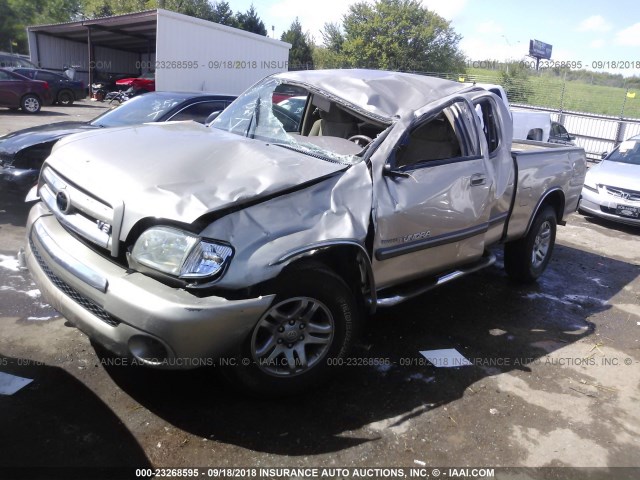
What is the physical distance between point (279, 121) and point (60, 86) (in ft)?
63.3

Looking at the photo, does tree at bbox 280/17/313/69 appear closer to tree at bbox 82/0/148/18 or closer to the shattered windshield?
tree at bbox 82/0/148/18

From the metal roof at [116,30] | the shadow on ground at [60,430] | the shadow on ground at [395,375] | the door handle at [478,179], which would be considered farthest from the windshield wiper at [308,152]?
the metal roof at [116,30]

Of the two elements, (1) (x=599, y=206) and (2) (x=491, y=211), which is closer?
(2) (x=491, y=211)

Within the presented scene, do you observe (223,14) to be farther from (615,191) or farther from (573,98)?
(615,191)

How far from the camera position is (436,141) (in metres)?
4.17

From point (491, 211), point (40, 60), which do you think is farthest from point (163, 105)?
point (40, 60)

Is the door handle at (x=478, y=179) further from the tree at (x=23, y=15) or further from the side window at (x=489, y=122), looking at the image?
the tree at (x=23, y=15)

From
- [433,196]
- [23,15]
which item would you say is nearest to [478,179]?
[433,196]

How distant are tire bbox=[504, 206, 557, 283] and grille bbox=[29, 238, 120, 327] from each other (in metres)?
4.02

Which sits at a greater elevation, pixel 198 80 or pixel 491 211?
pixel 198 80

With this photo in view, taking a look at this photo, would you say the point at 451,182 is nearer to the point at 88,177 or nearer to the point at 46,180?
the point at 88,177

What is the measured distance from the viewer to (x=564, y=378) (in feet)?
12.1

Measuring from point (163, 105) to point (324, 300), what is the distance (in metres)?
4.64

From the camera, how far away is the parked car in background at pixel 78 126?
18.8 ft
